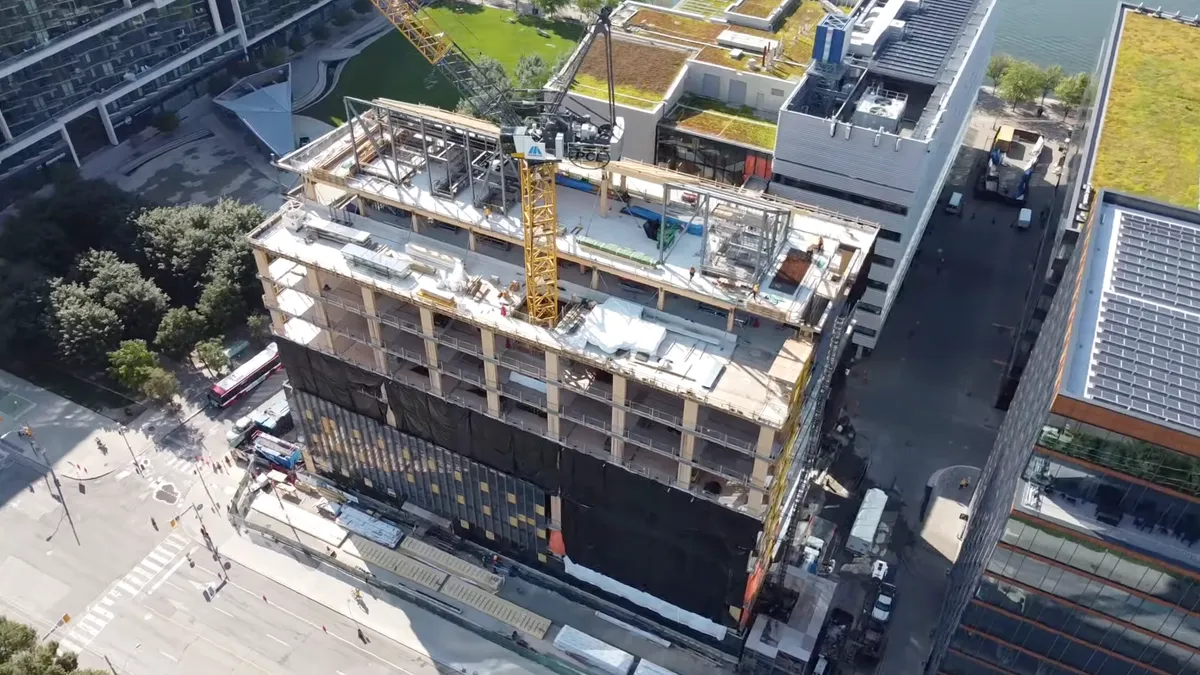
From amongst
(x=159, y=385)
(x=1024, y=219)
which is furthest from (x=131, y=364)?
(x=1024, y=219)

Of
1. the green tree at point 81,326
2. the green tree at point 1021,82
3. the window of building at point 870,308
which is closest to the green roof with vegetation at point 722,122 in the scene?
the window of building at point 870,308

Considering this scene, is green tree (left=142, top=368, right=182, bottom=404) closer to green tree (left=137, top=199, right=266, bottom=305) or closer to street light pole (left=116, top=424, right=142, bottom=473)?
street light pole (left=116, top=424, right=142, bottom=473)

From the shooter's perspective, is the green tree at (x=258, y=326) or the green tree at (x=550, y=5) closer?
the green tree at (x=258, y=326)

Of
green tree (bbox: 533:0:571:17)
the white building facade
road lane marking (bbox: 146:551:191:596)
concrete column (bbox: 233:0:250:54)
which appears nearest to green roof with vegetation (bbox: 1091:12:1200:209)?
the white building facade

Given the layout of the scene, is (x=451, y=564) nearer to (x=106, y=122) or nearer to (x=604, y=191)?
(x=604, y=191)

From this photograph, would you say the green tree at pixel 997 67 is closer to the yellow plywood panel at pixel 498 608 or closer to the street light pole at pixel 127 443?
the yellow plywood panel at pixel 498 608

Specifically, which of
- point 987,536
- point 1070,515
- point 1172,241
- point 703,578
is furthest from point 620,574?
point 1172,241
